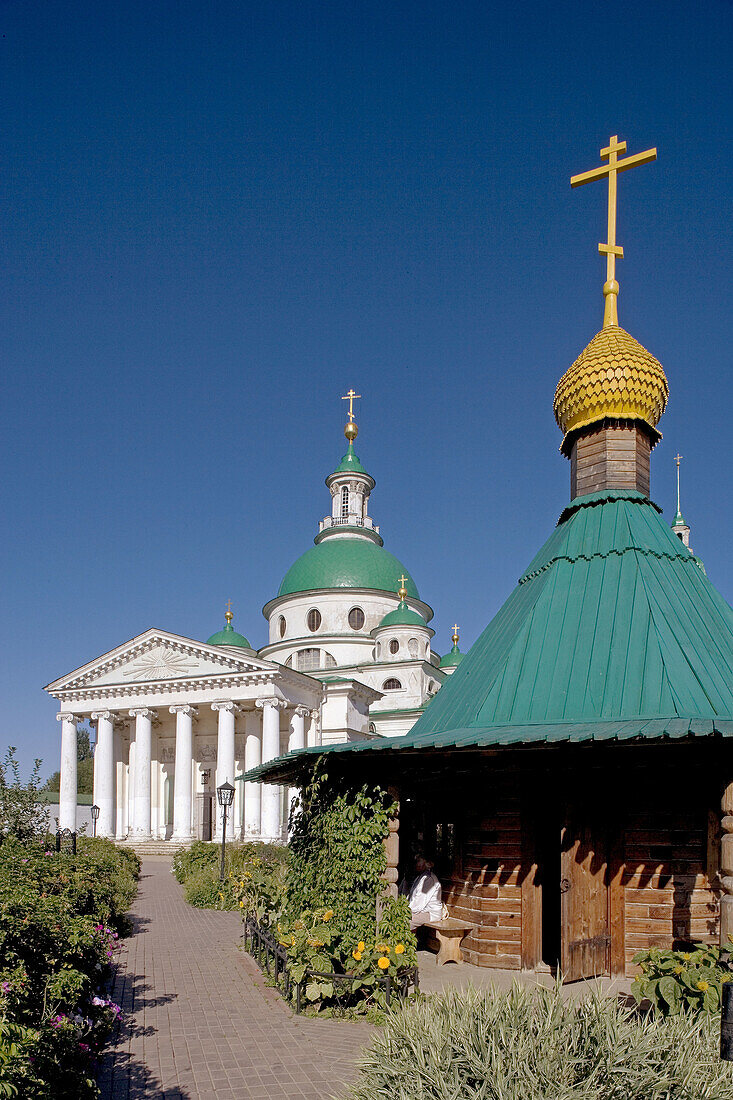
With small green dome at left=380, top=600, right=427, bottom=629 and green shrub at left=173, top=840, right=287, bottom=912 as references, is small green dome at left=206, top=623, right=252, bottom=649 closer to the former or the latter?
small green dome at left=380, top=600, right=427, bottom=629

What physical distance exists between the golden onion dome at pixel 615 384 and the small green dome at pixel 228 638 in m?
40.1

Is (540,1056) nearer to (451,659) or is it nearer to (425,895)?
(425,895)

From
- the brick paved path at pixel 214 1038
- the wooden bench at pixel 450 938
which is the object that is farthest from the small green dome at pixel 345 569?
the wooden bench at pixel 450 938

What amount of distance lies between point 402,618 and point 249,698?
1049 cm

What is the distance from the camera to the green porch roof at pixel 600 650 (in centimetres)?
955

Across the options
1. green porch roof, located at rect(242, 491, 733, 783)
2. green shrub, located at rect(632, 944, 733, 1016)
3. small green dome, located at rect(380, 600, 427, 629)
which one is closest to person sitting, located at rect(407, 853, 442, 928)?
green porch roof, located at rect(242, 491, 733, 783)

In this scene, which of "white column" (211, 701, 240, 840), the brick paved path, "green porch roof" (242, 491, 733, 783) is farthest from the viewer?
"white column" (211, 701, 240, 840)

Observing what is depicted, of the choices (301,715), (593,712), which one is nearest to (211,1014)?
(593,712)

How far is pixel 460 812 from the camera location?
12023 mm

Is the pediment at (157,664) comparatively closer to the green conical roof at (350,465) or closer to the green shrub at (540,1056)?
the green conical roof at (350,465)

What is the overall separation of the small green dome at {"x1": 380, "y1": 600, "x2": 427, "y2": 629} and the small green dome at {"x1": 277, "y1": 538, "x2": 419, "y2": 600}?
3255 millimetres

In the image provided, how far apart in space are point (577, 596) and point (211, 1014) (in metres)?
7.19

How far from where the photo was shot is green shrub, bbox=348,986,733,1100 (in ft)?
14.2

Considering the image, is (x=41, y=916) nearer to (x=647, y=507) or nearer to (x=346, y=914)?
(x=346, y=914)
